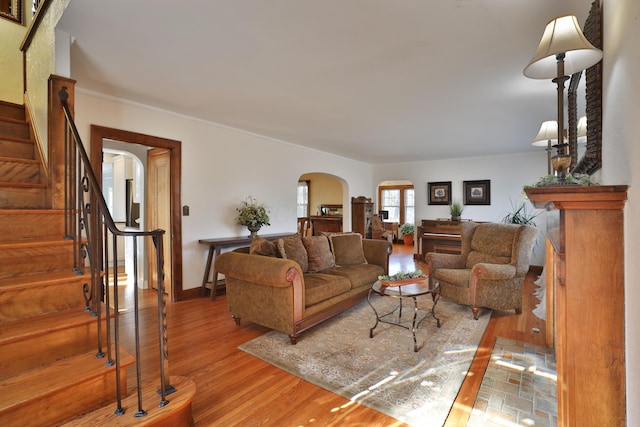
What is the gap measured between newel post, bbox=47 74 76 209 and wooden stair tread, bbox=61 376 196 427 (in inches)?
58.6

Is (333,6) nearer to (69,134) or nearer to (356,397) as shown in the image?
(69,134)

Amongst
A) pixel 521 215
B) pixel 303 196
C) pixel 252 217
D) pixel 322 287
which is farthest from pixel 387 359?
pixel 303 196

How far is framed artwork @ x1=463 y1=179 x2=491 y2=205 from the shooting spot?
7033 millimetres

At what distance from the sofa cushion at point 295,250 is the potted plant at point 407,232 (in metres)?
7.62

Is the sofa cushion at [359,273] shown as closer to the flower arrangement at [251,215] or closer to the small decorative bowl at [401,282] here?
the small decorative bowl at [401,282]

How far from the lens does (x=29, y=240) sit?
1.99 meters

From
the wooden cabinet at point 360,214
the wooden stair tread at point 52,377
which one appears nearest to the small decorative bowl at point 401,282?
the wooden stair tread at point 52,377

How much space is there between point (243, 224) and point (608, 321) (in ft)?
14.0

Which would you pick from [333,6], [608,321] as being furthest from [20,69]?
[608,321]

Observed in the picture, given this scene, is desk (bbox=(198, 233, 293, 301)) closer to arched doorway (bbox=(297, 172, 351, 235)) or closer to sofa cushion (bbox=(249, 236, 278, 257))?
sofa cushion (bbox=(249, 236, 278, 257))

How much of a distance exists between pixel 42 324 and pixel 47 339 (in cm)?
8

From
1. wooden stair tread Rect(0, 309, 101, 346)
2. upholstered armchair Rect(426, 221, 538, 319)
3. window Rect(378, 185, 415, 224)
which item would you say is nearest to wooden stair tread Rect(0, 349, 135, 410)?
wooden stair tread Rect(0, 309, 101, 346)

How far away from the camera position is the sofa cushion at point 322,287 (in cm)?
304

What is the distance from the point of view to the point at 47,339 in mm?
1584
